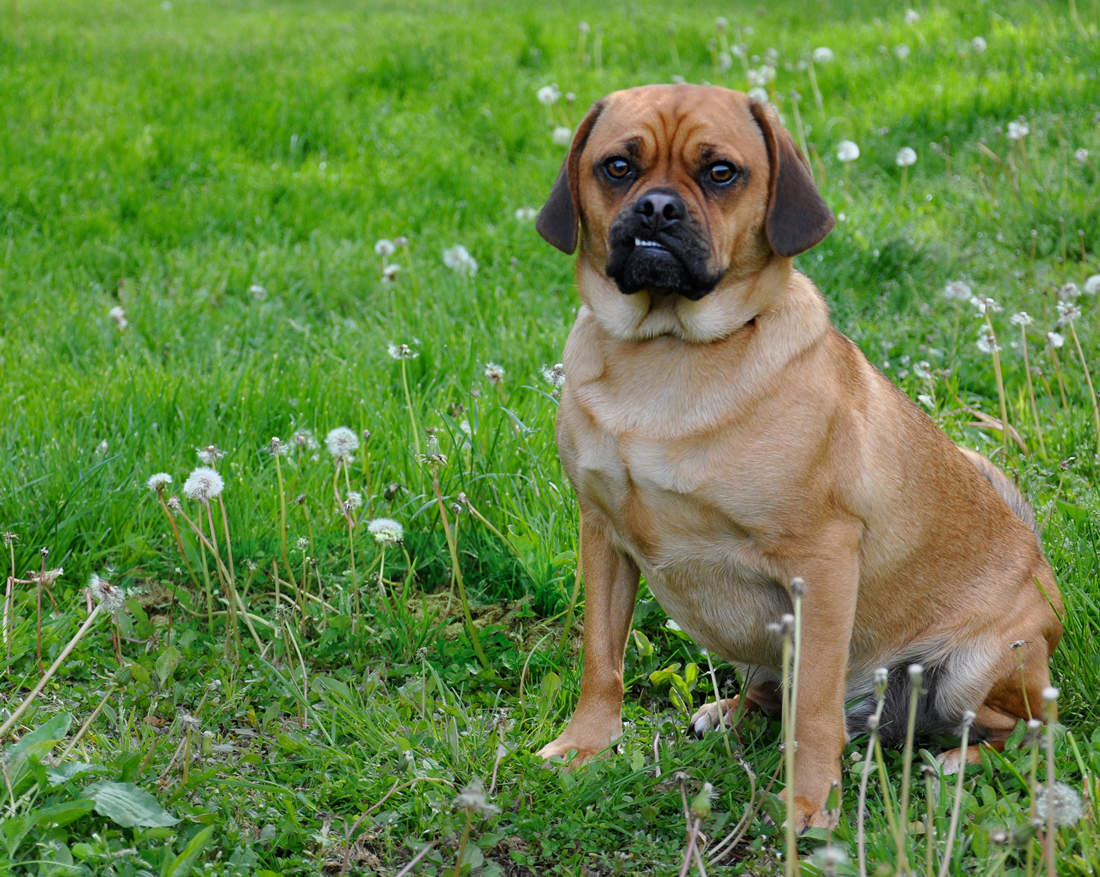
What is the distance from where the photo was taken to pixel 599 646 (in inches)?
116

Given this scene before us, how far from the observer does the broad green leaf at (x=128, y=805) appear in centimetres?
227

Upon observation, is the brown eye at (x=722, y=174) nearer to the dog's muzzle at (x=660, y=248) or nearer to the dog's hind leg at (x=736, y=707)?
the dog's muzzle at (x=660, y=248)

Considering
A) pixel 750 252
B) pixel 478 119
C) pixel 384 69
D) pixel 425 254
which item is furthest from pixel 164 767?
pixel 384 69

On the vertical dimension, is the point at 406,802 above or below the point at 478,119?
below

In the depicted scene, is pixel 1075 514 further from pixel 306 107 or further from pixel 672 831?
pixel 306 107

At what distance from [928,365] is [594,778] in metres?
2.34

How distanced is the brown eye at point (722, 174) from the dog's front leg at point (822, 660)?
897mm

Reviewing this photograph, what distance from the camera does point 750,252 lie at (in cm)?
279

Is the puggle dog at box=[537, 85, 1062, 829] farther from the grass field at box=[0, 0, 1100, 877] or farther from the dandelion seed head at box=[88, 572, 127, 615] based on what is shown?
the dandelion seed head at box=[88, 572, 127, 615]

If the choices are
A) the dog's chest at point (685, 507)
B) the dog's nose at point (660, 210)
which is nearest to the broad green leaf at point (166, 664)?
the dog's chest at point (685, 507)

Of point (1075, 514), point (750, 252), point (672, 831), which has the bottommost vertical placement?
point (672, 831)

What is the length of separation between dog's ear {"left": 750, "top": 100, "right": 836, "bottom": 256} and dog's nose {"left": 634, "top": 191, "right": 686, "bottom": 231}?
264mm

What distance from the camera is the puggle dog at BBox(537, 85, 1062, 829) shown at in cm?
262

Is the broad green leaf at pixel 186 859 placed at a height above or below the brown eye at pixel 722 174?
below
